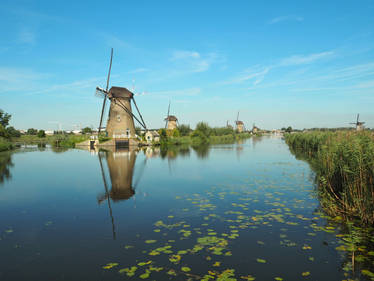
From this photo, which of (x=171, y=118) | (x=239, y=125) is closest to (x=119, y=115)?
(x=171, y=118)

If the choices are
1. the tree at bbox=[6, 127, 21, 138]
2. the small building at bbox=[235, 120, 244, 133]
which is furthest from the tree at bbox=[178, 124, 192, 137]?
the small building at bbox=[235, 120, 244, 133]

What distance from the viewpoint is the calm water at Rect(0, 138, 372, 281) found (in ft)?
15.3

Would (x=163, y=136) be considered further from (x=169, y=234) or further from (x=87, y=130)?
(x=87, y=130)

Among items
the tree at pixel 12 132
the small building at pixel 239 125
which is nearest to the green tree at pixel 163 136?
the tree at pixel 12 132

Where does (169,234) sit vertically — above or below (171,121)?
below

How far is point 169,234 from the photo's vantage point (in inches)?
248

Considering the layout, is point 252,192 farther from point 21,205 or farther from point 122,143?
point 122,143

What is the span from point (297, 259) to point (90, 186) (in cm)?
1013

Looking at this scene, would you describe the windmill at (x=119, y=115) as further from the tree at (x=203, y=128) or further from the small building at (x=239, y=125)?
the small building at (x=239, y=125)

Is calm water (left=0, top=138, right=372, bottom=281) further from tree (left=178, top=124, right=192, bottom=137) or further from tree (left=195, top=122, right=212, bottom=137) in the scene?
tree (left=178, top=124, right=192, bottom=137)

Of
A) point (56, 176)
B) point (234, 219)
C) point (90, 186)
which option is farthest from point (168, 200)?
point (56, 176)

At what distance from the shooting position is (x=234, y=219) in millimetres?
7344

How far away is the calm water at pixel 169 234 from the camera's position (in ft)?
15.3

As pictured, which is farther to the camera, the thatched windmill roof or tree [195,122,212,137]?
the thatched windmill roof
